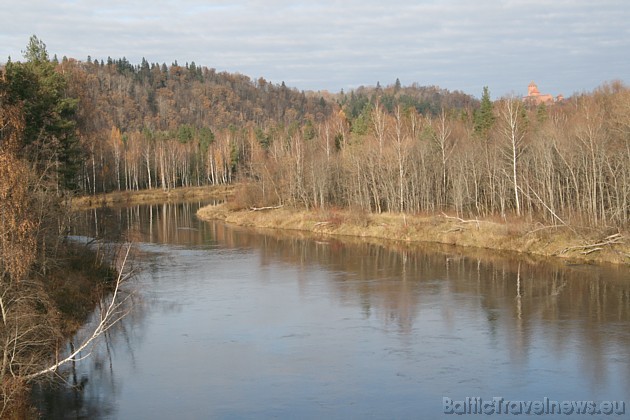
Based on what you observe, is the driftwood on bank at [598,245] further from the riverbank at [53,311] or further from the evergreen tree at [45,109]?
the evergreen tree at [45,109]

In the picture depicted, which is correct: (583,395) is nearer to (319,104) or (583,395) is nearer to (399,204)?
(399,204)

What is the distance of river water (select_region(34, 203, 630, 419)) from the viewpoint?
16.4 m

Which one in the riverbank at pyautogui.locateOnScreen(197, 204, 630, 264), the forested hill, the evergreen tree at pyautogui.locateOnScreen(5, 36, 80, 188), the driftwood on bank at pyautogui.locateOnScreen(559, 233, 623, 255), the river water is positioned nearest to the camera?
the river water

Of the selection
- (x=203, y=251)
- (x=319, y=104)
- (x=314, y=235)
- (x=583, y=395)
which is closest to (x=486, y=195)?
(x=314, y=235)

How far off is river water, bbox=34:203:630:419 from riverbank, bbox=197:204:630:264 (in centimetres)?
139

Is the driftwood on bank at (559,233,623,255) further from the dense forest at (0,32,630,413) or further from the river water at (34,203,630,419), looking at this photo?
the river water at (34,203,630,419)

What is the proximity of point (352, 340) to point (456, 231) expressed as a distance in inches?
812

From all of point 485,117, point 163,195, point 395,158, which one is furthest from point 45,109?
point 163,195


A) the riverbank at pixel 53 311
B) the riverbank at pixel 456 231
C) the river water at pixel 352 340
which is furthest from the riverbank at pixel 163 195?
the riverbank at pixel 53 311

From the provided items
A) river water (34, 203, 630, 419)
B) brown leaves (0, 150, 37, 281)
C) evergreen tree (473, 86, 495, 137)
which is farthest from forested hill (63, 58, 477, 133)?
brown leaves (0, 150, 37, 281)

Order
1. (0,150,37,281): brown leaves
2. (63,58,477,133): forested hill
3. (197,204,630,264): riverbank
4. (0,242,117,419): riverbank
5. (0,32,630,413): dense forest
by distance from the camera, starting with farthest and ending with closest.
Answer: (63,58,477,133): forested hill, (197,204,630,264): riverbank, (0,32,630,413): dense forest, (0,242,117,419): riverbank, (0,150,37,281): brown leaves

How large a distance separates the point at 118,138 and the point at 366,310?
2820 inches

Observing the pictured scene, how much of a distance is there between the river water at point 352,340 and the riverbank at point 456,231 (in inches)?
54.6

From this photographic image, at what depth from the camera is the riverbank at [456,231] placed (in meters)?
31.9
